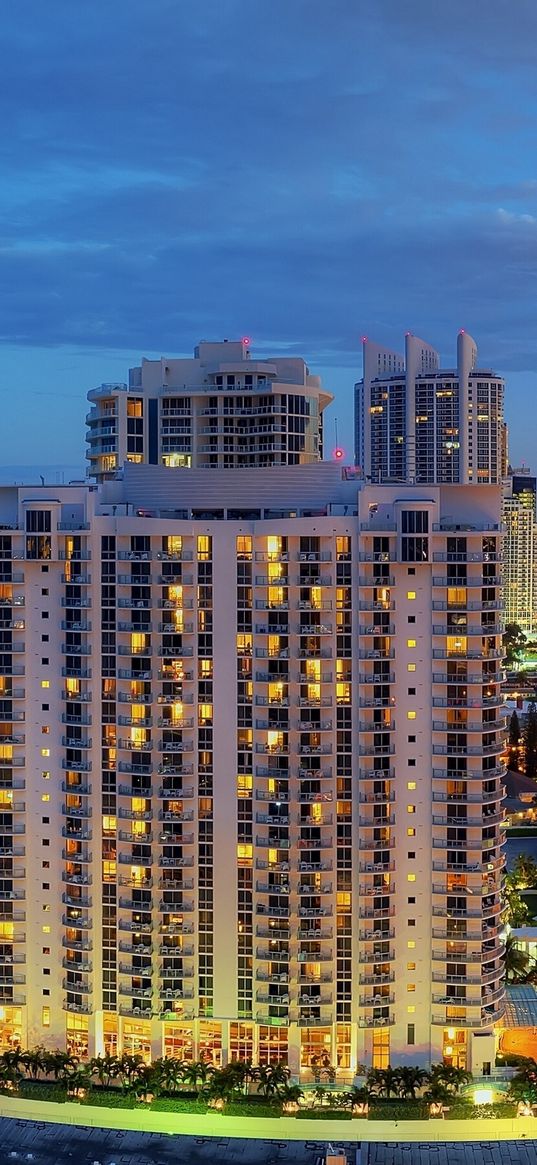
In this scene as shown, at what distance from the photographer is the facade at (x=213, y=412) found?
10769 centimetres

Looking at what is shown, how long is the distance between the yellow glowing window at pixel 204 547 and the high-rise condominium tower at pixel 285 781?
0.13 metres

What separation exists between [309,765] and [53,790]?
15.4 meters

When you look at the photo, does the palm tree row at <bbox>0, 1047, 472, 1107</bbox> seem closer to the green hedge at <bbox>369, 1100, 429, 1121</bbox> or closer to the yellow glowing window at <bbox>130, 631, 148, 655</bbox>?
the green hedge at <bbox>369, 1100, 429, 1121</bbox>

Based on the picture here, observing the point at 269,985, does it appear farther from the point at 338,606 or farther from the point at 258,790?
the point at 338,606

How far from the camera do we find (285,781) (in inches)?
2744

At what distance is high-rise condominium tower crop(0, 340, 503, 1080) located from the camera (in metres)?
69.4

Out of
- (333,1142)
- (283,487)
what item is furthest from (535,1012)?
(283,487)

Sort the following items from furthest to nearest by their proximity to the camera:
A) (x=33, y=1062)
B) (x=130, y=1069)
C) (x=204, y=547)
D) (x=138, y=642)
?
(x=138, y=642)
(x=204, y=547)
(x=33, y=1062)
(x=130, y=1069)

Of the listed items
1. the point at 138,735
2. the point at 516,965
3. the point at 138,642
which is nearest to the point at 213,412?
the point at 138,642

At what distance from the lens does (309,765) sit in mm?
69688

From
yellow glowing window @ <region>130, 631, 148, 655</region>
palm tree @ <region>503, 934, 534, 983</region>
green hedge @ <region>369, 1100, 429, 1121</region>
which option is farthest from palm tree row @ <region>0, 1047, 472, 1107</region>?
yellow glowing window @ <region>130, 631, 148, 655</region>

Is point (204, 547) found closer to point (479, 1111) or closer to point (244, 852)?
point (244, 852)

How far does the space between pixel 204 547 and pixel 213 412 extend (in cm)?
3937

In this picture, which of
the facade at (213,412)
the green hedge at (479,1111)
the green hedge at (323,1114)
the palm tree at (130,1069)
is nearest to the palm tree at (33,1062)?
the palm tree at (130,1069)
